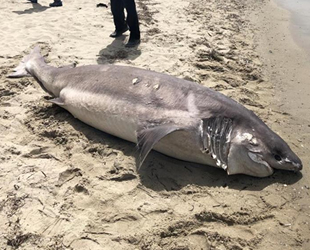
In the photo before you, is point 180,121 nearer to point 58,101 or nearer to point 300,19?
point 58,101

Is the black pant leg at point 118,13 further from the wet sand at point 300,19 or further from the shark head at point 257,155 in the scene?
the shark head at point 257,155

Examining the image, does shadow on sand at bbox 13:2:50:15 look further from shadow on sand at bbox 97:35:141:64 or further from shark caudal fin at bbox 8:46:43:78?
shark caudal fin at bbox 8:46:43:78

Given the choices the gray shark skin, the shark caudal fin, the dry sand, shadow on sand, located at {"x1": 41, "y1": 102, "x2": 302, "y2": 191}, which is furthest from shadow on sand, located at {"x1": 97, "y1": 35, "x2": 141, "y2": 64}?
shadow on sand, located at {"x1": 41, "y1": 102, "x2": 302, "y2": 191}

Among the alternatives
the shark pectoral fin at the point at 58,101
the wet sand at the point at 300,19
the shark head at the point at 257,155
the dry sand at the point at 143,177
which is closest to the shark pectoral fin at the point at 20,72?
the dry sand at the point at 143,177

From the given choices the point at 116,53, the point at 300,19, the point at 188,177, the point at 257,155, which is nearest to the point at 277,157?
the point at 257,155

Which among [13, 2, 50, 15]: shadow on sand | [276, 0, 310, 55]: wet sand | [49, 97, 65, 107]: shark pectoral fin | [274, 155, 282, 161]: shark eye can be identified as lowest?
[276, 0, 310, 55]: wet sand

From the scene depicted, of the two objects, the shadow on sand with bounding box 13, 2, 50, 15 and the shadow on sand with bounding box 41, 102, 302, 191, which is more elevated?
the shadow on sand with bounding box 41, 102, 302, 191

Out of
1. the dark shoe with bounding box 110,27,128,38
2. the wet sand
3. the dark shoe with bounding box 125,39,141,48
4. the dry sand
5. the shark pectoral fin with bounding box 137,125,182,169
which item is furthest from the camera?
the wet sand

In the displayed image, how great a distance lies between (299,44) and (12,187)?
690 centimetres

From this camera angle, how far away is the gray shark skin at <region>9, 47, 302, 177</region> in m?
3.62

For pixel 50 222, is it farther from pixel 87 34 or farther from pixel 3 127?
pixel 87 34

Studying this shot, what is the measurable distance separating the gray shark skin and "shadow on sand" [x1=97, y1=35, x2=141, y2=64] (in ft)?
6.24

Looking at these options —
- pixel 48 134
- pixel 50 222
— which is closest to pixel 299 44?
pixel 48 134

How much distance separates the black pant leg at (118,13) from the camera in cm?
737
